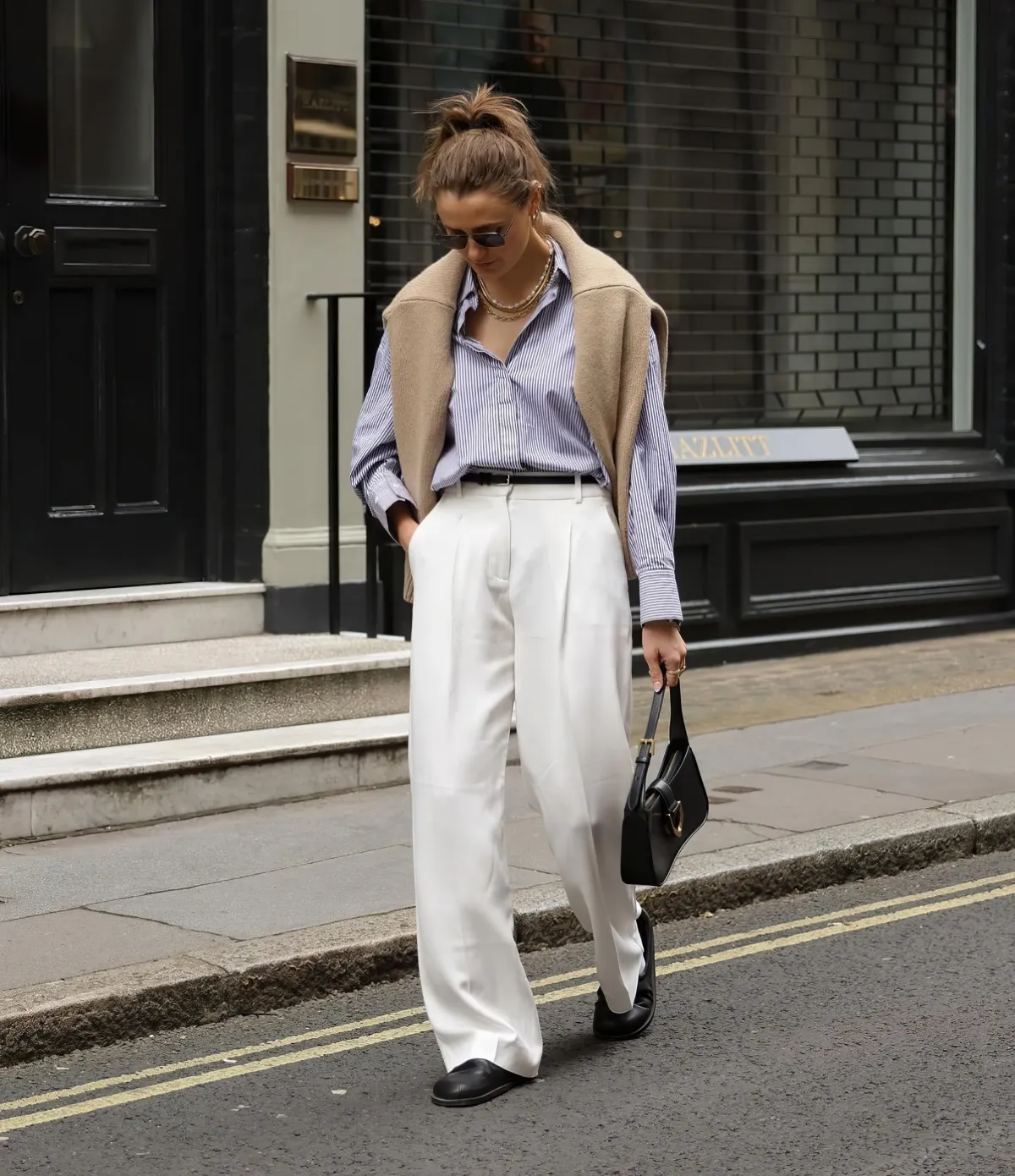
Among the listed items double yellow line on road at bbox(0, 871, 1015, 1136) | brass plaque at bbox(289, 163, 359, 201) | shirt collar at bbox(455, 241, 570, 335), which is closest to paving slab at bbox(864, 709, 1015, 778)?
double yellow line on road at bbox(0, 871, 1015, 1136)

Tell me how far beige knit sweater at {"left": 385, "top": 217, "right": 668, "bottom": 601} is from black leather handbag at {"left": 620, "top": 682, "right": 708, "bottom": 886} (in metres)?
0.40

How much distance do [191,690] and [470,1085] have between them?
3300mm

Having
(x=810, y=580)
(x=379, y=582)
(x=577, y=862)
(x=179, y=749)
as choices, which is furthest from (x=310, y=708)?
(x=810, y=580)

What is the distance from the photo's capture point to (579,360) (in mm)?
4359

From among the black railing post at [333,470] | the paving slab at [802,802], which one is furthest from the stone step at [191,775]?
the paving slab at [802,802]

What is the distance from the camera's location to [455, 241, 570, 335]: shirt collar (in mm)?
4480

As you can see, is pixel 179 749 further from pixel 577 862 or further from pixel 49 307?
pixel 577 862

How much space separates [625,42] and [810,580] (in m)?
3.03

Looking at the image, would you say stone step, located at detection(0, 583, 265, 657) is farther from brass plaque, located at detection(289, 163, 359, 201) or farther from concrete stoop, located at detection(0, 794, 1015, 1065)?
concrete stoop, located at detection(0, 794, 1015, 1065)

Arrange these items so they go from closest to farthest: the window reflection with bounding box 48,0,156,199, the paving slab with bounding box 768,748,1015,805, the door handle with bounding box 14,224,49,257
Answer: the paving slab with bounding box 768,748,1015,805 → the door handle with bounding box 14,224,49,257 → the window reflection with bounding box 48,0,156,199

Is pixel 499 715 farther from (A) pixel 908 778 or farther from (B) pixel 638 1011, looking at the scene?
(A) pixel 908 778

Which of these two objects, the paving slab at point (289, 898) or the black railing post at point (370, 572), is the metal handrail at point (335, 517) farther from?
the paving slab at point (289, 898)

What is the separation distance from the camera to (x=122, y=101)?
8.58 metres

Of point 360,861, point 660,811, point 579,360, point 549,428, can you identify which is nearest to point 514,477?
point 549,428
